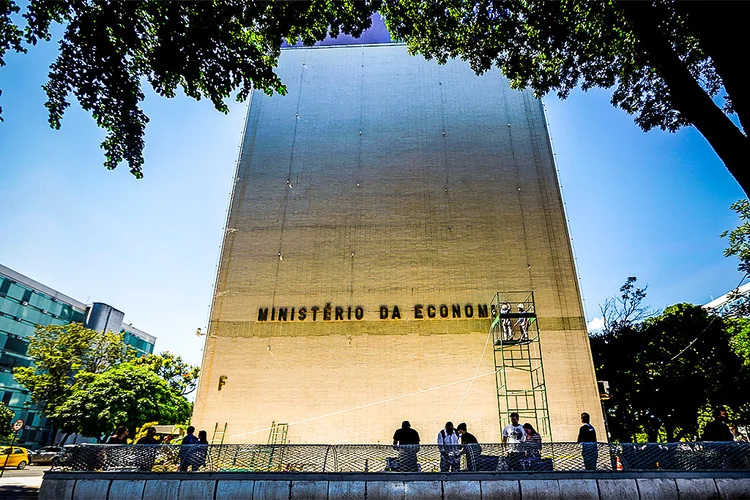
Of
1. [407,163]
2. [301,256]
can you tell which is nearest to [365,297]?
[301,256]

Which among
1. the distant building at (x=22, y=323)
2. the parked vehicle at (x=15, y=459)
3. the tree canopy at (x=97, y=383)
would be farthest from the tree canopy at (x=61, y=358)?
the distant building at (x=22, y=323)

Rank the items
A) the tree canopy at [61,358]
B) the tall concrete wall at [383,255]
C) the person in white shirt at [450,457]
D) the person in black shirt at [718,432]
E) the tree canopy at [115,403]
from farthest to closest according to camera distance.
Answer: the tree canopy at [61,358]
the tree canopy at [115,403]
the tall concrete wall at [383,255]
the person in black shirt at [718,432]
the person in white shirt at [450,457]

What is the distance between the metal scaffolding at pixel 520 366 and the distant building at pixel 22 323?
3210 cm

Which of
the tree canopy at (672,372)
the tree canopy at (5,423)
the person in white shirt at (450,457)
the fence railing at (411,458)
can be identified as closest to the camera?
the fence railing at (411,458)

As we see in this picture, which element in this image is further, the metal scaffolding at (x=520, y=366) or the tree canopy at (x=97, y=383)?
the tree canopy at (x=97, y=383)

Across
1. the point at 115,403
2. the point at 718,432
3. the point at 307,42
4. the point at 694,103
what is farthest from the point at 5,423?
the point at 694,103

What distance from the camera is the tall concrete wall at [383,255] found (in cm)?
1343

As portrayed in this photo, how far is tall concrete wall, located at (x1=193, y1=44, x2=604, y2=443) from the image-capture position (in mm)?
13430

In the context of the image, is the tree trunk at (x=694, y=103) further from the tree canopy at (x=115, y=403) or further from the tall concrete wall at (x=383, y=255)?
the tree canopy at (x=115, y=403)

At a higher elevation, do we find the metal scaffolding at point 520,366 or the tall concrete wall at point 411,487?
the metal scaffolding at point 520,366

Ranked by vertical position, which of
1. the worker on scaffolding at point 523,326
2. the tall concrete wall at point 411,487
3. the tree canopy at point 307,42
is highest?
the tree canopy at point 307,42

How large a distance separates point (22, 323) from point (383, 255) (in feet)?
106

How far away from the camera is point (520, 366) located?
13445mm

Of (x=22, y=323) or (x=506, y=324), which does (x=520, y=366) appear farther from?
(x=22, y=323)
